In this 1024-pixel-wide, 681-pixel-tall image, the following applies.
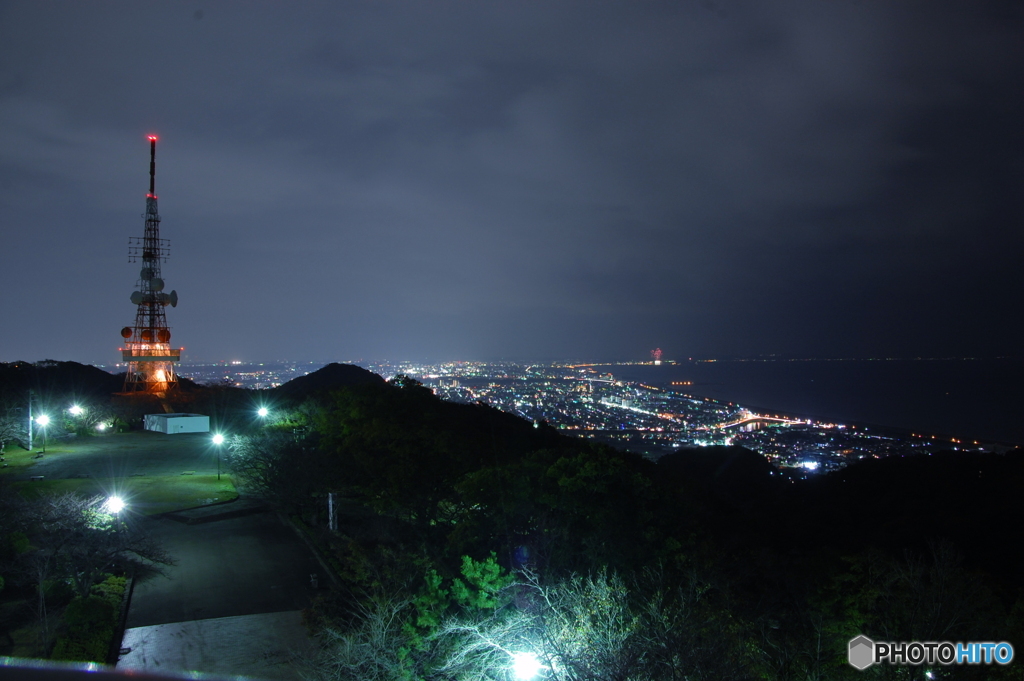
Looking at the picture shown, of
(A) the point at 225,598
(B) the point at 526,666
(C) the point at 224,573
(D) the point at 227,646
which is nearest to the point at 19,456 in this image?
(C) the point at 224,573

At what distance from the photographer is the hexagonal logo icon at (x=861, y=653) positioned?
8.34m

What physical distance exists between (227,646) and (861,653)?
9.29m

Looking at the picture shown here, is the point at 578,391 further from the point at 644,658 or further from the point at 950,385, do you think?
the point at 644,658

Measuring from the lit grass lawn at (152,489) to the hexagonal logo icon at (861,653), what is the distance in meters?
16.4

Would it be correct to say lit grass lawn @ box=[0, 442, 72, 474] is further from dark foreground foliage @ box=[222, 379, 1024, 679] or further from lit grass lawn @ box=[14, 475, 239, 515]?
dark foreground foliage @ box=[222, 379, 1024, 679]

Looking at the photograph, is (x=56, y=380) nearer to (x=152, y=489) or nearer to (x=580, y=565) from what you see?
(x=152, y=489)

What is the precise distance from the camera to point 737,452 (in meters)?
38.8

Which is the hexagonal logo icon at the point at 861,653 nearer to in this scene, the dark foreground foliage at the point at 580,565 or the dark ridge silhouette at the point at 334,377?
the dark foreground foliage at the point at 580,565

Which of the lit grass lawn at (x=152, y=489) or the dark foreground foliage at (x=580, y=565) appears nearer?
the dark foreground foliage at (x=580, y=565)

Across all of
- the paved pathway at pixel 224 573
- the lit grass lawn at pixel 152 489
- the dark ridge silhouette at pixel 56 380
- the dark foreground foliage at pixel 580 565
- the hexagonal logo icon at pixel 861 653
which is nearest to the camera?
the dark foreground foliage at pixel 580 565

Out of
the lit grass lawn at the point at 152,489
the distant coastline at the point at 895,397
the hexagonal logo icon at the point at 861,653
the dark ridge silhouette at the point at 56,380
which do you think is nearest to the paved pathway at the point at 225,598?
the lit grass lawn at the point at 152,489

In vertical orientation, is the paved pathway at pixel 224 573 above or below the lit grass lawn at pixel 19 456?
below

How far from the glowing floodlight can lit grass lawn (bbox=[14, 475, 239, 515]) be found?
13.8 meters

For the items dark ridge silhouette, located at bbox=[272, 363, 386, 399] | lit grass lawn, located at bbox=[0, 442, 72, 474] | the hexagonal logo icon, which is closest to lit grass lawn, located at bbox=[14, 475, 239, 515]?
lit grass lawn, located at bbox=[0, 442, 72, 474]
